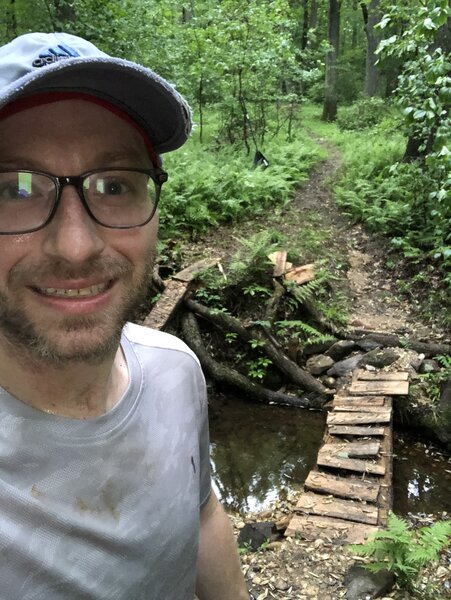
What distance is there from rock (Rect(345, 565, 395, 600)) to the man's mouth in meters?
3.34

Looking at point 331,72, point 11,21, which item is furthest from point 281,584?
point 331,72

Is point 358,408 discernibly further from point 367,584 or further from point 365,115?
point 365,115

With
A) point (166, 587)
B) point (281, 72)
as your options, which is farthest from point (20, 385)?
point (281, 72)

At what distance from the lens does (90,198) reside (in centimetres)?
130

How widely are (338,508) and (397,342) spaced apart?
11.9 feet

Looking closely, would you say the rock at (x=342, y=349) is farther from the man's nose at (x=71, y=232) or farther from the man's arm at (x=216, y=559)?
the man's nose at (x=71, y=232)

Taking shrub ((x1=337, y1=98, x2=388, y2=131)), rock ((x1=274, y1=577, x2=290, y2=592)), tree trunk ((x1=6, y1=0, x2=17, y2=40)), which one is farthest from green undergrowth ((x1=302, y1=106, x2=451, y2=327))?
tree trunk ((x1=6, y1=0, x2=17, y2=40))

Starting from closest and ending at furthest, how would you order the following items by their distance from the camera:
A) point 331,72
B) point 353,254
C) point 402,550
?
point 402,550 → point 353,254 → point 331,72

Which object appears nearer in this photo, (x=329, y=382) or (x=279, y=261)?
(x=329, y=382)

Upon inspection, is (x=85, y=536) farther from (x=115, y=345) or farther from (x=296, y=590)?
(x=296, y=590)

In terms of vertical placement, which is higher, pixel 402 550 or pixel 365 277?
pixel 365 277

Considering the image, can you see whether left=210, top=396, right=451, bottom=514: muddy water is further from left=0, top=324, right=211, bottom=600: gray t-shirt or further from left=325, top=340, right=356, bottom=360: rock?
left=0, top=324, right=211, bottom=600: gray t-shirt

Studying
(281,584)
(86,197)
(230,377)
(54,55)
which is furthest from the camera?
(230,377)

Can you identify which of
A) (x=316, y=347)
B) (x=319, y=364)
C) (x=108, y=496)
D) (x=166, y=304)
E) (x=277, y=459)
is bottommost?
(x=277, y=459)
